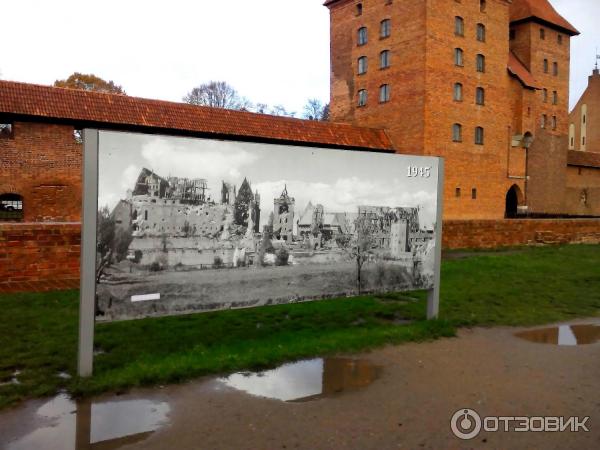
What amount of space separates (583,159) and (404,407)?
155 feet

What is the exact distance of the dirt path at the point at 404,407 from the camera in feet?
11.8

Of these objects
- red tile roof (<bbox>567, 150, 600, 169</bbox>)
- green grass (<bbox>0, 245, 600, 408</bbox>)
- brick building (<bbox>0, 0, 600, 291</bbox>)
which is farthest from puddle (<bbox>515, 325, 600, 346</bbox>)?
red tile roof (<bbox>567, 150, 600, 169</bbox>)

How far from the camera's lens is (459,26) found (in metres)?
31.3

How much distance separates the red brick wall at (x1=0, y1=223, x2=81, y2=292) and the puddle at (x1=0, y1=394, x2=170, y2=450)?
5.77m

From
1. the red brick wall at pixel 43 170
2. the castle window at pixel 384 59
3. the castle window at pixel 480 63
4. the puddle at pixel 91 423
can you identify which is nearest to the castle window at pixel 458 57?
the castle window at pixel 480 63

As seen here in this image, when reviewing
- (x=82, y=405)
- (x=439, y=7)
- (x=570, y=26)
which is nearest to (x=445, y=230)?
(x=82, y=405)

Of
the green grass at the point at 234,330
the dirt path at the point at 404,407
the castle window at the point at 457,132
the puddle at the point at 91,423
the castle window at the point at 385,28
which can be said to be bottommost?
the puddle at the point at 91,423

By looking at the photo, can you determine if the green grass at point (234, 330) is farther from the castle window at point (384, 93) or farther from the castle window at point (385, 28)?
the castle window at point (385, 28)

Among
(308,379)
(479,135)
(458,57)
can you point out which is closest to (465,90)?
(458,57)

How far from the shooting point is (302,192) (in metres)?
5.87

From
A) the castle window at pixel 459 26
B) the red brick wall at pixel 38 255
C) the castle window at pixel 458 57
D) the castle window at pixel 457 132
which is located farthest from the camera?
the castle window at pixel 457 132

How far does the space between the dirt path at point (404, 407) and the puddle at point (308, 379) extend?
0.13 meters

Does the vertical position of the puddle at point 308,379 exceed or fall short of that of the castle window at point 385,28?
it falls short

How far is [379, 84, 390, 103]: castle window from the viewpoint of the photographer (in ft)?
104
